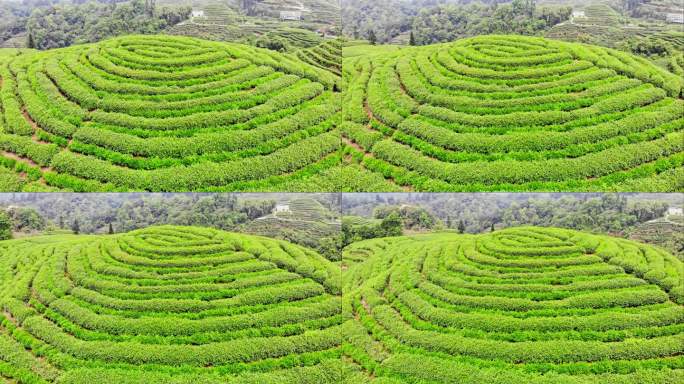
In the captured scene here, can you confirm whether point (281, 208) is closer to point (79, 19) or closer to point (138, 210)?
point (138, 210)

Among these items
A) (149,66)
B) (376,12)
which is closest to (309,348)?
(149,66)

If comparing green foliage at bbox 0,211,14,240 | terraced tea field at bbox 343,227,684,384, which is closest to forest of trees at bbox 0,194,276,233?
green foliage at bbox 0,211,14,240

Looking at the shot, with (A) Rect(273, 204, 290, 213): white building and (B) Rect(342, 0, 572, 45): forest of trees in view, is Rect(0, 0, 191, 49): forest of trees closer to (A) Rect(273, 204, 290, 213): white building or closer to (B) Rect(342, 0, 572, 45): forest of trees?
(B) Rect(342, 0, 572, 45): forest of trees

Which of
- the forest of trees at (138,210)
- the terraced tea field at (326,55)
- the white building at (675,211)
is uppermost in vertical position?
the terraced tea field at (326,55)

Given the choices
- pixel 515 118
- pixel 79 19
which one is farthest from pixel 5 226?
pixel 515 118

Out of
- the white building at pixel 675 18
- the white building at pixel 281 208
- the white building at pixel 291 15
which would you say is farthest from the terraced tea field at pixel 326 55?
the white building at pixel 675 18

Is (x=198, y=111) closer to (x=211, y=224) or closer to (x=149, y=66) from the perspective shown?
(x=149, y=66)

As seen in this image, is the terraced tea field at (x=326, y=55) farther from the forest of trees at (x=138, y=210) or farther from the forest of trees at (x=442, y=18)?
the forest of trees at (x=138, y=210)
